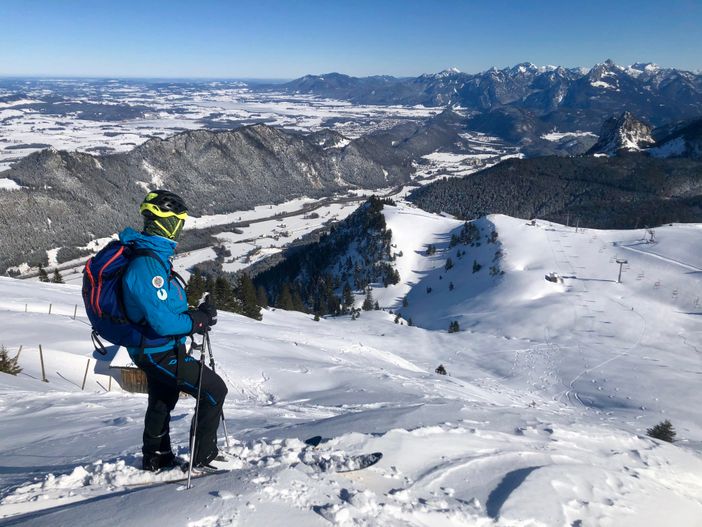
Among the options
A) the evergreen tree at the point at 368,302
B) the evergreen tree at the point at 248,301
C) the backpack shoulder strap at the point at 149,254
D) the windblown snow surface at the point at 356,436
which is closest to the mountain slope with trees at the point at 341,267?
the evergreen tree at the point at 368,302

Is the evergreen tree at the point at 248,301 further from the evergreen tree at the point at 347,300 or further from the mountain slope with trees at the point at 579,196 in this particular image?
the mountain slope with trees at the point at 579,196

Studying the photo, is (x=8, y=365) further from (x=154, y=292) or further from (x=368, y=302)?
(x=368, y=302)

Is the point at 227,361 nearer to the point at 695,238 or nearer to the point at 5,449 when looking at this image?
the point at 5,449

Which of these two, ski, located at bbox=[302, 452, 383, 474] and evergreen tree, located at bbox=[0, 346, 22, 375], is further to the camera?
evergreen tree, located at bbox=[0, 346, 22, 375]

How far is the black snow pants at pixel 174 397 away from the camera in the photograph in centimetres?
549

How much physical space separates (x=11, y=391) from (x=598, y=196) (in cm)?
20468

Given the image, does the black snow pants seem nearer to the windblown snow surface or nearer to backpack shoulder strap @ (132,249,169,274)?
the windblown snow surface

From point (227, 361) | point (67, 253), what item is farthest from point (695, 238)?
point (67, 253)

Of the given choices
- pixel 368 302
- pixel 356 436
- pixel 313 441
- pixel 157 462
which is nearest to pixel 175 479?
pixel 157 462

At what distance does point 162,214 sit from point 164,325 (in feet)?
4.26

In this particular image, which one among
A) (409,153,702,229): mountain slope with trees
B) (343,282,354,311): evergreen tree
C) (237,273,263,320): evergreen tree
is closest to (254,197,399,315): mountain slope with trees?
(343,282,354,311): evergreen tree

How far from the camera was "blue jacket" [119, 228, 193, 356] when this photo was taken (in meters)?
4.86

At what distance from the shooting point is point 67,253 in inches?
5723

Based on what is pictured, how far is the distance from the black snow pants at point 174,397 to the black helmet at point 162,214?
4.67 ft
